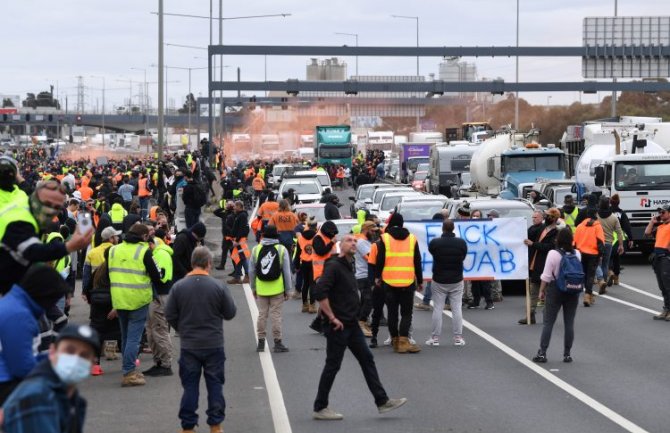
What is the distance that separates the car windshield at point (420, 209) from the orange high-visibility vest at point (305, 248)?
8.85 m

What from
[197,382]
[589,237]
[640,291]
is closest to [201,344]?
[197,382]

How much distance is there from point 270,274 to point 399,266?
1.60 m

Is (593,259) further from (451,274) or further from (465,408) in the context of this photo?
(465,408)

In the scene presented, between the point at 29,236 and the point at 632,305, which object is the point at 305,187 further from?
the point at 29,236

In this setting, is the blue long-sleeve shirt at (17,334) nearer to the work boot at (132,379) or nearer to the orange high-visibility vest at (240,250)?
the work boot at (132,379)

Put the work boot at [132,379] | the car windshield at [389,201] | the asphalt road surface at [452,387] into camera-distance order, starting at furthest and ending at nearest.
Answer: the car windshield at [389,201] < the work boot at [132,379] < the asphalt road surface at [452,387]

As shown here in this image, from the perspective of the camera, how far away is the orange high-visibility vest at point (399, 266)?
54.2 ft

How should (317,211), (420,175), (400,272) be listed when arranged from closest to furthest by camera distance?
(400,272) < (317,211) < (420,175)

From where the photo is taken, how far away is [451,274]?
1728 centimetres

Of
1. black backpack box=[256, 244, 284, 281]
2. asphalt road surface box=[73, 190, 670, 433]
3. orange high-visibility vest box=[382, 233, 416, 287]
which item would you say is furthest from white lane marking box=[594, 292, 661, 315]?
black backpack box=[256, 244, 284, 281]

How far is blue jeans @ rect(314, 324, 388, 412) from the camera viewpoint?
40.9ft

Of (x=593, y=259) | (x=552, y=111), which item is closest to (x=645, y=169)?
(x=593, y=259)

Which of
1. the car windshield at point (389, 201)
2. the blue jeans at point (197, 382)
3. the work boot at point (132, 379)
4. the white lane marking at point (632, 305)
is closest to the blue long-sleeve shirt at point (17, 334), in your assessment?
the blue jeans at point (197, 382)

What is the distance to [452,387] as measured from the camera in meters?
14.2
